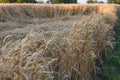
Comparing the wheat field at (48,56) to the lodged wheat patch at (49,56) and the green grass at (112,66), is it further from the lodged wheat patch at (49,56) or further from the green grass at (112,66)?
the green grass at (112,66)

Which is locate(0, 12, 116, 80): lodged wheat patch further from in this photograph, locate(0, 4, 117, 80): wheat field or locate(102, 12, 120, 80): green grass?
locate(102, 12, 120, 80): green grass

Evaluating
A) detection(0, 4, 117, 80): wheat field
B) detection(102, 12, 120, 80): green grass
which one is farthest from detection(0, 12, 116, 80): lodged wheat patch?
detection(102, 12, 120, 80): green grass

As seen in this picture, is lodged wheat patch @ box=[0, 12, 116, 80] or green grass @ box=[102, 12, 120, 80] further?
green grass @ box=[102, 12, 120, 80]

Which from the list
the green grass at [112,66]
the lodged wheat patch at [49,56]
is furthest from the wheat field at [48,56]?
the green grass at [112,66]

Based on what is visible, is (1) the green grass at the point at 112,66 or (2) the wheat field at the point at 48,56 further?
(1) the green grass at the point at 112,66

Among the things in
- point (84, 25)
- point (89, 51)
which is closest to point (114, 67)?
point (84, 25)

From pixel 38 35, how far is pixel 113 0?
160 ft

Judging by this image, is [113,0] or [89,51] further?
[113,0]

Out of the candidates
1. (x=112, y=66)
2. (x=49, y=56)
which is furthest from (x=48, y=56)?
(x=112, y=66)

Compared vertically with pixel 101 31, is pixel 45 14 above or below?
Answer: below

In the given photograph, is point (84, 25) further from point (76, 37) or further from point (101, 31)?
point (101, 31)

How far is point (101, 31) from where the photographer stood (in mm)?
7379

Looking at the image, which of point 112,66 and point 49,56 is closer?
point 49,56

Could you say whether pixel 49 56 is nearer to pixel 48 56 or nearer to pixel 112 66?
pixel 48 56
